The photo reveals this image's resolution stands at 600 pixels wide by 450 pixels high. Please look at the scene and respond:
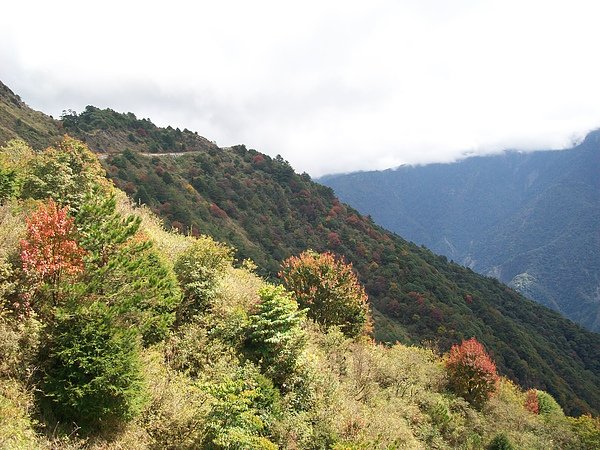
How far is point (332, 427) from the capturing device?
11414mm

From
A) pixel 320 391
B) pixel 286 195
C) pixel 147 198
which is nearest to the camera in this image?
pixel 320 391

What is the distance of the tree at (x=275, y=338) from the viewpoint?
1309 centimetres

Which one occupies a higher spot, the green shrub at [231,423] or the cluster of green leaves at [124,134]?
the cluster of green leaves at [124,134]

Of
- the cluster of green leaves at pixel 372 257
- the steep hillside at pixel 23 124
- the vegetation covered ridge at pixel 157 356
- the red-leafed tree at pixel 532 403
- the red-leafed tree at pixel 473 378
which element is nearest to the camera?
the vegetation covered ridge at pixel 157 356

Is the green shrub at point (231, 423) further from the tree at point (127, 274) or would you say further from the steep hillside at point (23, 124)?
the steep hillside at point (23, 124)

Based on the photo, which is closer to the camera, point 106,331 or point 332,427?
point 106,331

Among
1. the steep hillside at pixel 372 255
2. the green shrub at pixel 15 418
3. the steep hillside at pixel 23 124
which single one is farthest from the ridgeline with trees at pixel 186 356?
the steep hillside at pixel 23 124

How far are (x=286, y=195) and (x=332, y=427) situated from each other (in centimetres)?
7772

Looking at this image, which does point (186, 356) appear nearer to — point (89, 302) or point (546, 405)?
point (89, 302)

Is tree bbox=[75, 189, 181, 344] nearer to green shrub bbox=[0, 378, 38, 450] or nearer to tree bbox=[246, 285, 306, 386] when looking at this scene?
green shrub bbox=[0, 378, 38, 450]

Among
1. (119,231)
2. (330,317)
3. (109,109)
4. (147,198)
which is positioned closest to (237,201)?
(147,198)

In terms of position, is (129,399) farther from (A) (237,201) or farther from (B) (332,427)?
(A) (237,201)

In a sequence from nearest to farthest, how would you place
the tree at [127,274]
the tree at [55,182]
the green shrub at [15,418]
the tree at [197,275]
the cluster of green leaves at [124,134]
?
the green shrub at [15,418], the tree at [127,274], the tree at [197,275], the tree at [55,182], the cluster of green leaves at [124,134]

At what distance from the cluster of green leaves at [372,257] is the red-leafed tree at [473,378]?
28557mm
